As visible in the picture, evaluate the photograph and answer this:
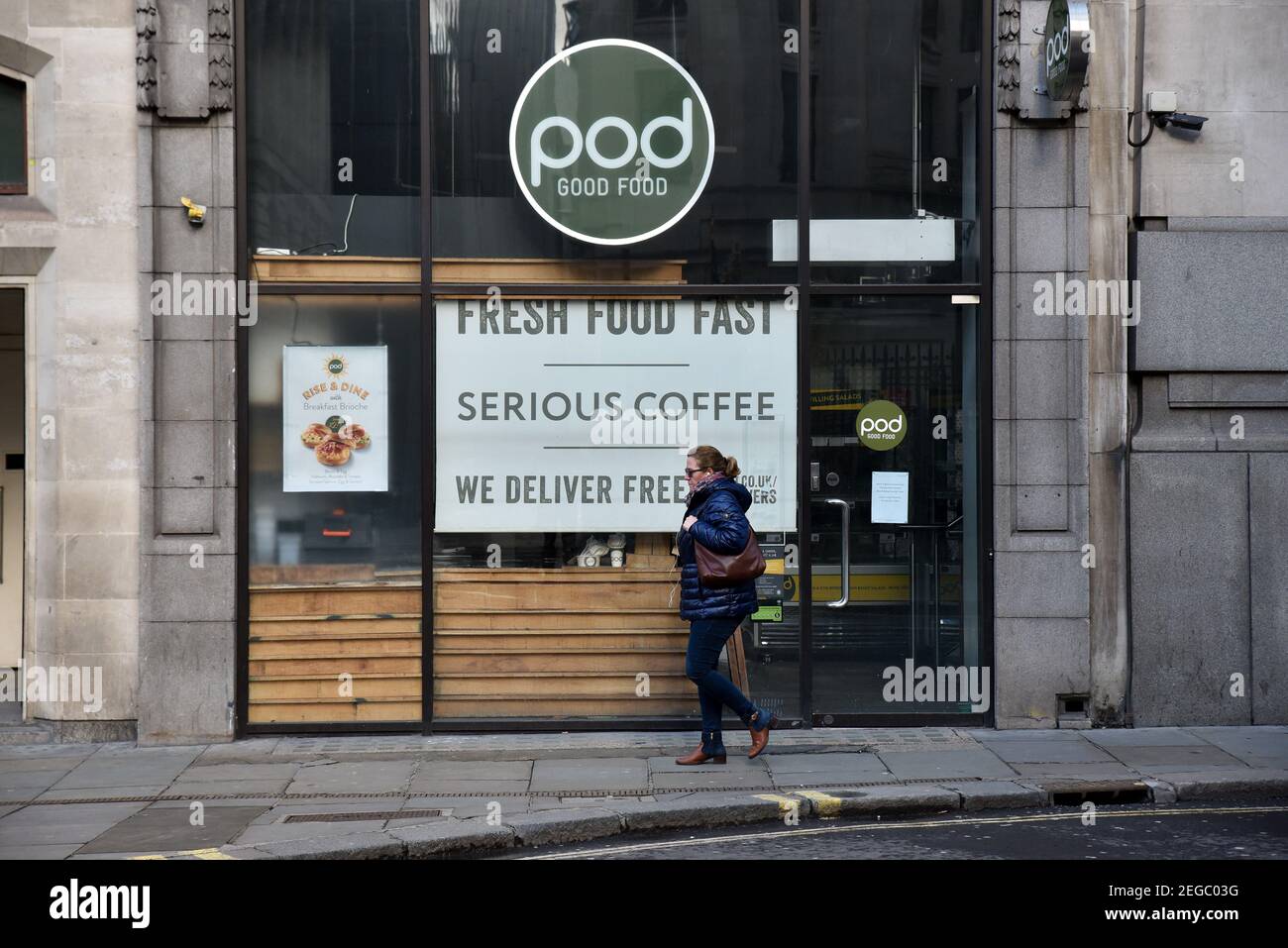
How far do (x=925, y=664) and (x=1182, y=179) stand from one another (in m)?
4.14

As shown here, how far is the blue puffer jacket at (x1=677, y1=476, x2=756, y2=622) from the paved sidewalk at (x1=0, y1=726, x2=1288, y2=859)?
105 cm

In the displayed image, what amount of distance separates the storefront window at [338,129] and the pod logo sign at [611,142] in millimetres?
895

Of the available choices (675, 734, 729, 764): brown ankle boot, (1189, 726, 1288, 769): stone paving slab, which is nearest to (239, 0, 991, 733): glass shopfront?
(675, 734, 729, 764): brown ankle boot

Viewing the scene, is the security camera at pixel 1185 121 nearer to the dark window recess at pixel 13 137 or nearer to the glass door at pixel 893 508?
the glass door at pixel 893 508

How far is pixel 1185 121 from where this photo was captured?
10.4 meters

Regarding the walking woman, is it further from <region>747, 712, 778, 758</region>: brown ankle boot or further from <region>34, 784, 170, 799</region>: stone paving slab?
<region>34, 784, 170, 799</region>: stone paving slab

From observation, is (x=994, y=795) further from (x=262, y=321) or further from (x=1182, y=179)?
(x=262, y=321)

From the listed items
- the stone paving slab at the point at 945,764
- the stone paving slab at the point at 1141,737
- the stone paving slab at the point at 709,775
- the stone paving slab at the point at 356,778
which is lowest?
the stone paving slab at the point at 356,778

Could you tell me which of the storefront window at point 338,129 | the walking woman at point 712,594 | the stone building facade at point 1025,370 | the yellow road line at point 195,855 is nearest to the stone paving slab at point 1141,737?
the stone building facade at point 1025,370

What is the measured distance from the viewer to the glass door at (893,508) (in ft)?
34.6

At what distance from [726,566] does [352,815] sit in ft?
9.16

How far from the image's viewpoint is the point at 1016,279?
34.3 feet

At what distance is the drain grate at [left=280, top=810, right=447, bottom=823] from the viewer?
788cm

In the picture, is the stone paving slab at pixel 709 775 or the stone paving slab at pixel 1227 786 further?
the stone paving slab at pixel 709 775
